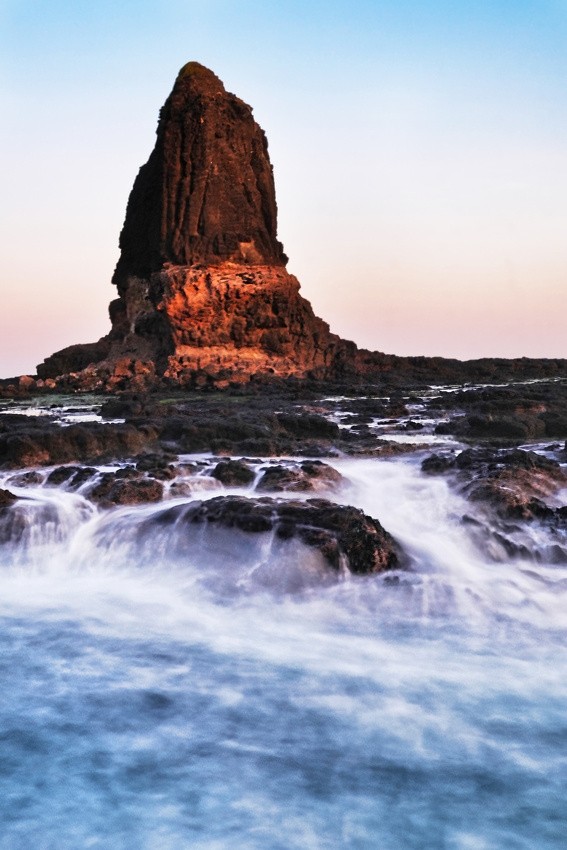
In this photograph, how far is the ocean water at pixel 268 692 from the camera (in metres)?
3.10

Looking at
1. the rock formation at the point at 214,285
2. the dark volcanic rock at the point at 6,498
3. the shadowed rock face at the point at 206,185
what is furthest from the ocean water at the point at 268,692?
the shadowed rock face at the point at 206,185

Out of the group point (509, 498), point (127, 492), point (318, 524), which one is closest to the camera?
point (318, 524)

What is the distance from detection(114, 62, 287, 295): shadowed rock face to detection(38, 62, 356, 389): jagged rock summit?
0.22 ft

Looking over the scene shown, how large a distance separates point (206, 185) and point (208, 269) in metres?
5.61

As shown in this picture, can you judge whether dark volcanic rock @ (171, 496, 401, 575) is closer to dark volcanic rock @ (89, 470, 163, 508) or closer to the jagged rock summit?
dark volcanic rock @ (89, 470, 163, 508)

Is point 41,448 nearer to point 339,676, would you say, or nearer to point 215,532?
point 215,532

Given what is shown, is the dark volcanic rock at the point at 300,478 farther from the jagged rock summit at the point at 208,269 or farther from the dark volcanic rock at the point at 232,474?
the jagged rock summit at the point at 208,269

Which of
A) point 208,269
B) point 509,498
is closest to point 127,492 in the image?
point 509,498

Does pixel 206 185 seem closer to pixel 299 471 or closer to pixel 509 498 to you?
pixel 299 471

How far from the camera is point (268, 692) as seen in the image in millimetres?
4340

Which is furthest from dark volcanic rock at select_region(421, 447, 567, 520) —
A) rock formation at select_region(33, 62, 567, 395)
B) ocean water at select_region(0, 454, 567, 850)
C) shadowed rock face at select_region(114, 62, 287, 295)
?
shadowed rock face at select_region(114, 62, 287, 295)

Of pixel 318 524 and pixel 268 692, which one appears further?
pixel 318 524

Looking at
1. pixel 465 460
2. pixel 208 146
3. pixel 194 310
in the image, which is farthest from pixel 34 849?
pixel 208 146

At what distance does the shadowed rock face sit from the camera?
126 ft
